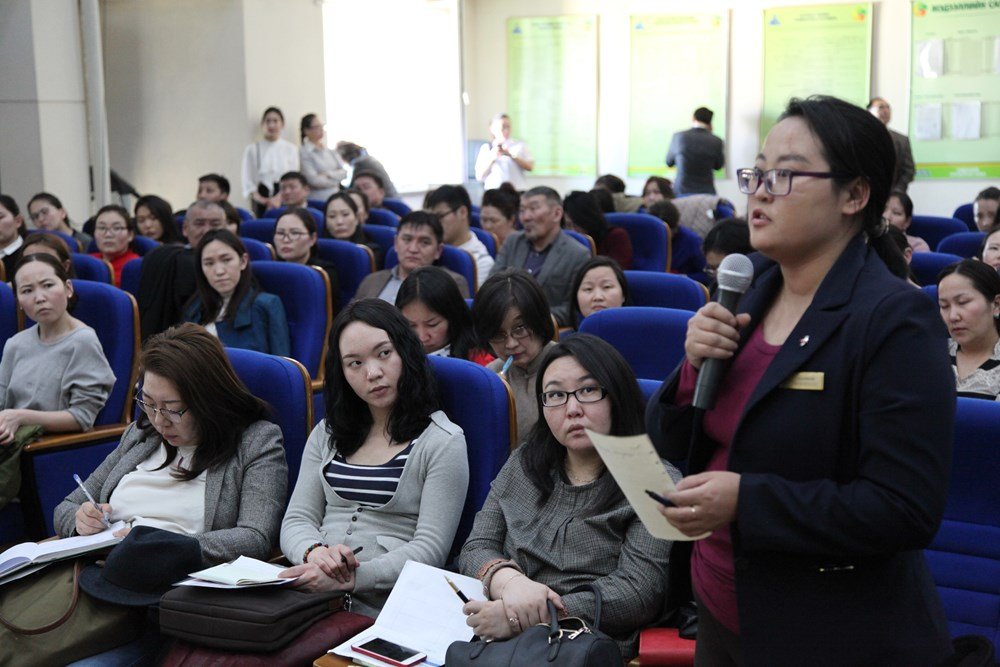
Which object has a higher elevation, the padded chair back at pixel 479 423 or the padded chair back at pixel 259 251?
the padded chair back at pixel 259 251

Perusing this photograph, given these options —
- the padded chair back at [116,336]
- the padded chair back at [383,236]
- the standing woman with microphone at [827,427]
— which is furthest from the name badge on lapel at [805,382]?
the padded chair back at [383,236]

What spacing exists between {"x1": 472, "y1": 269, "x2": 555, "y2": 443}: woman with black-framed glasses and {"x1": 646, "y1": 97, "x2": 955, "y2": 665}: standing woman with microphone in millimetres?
1721

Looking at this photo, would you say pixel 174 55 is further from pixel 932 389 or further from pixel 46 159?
pixel 932 389

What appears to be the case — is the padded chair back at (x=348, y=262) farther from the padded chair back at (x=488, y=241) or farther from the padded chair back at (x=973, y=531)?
the padded chair back at (x=973, y=531)

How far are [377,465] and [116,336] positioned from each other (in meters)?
1.80

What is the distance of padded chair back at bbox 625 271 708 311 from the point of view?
3969mm

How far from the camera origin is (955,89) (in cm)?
1038

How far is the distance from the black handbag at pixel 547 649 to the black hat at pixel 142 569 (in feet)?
2.42

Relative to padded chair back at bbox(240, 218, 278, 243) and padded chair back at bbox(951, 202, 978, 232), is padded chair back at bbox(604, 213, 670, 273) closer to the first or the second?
padded chair back at bbox(240, 218, 278, 243)

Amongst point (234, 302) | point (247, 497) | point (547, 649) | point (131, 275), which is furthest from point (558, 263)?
point (547, 649)

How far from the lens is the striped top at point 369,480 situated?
2.43 m

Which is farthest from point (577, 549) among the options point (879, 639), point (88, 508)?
point (88, 508)

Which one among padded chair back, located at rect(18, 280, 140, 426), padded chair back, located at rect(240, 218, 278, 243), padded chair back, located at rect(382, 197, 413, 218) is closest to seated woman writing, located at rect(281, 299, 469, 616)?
padded chair back, located at rect(18, 280, 140, 426)

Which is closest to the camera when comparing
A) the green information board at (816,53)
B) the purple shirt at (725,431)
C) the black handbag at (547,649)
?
the purple shirt at (725,431)
